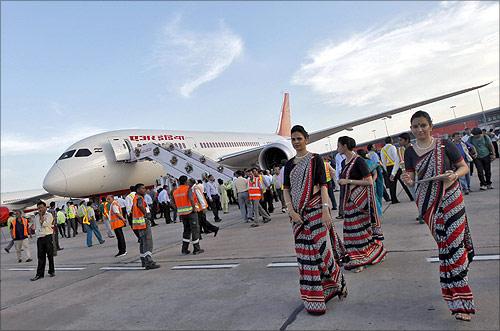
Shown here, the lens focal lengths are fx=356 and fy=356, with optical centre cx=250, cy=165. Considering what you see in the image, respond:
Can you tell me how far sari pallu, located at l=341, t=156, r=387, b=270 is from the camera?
13.9 ft

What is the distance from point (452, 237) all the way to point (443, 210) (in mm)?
207

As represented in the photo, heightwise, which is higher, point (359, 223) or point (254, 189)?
point (254, 189)

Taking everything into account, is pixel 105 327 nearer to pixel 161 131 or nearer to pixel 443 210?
pixel 443 210

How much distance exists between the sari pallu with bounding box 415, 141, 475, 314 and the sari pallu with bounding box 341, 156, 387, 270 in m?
1.39

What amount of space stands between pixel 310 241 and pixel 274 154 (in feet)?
45.3

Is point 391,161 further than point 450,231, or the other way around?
point 391,161

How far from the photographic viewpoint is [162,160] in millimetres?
15492

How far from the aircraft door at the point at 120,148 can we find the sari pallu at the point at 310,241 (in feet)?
45.3

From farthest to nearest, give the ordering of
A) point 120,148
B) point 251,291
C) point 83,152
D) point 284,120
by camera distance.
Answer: point 284,120
point 120,148
point 83,152
point 251,291

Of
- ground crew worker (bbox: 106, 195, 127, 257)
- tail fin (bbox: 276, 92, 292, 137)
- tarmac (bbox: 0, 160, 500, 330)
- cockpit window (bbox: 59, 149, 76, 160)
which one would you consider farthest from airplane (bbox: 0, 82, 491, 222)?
tail fin (bbox: 276, 92, 292, 137)

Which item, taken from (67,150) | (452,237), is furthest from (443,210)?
(67,150)

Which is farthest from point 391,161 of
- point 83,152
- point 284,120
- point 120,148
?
point 284,120

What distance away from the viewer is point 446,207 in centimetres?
271

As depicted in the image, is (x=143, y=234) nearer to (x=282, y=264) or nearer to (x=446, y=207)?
(x=282, y=264)
